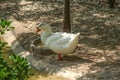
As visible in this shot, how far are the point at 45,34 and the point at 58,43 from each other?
2.63 ft

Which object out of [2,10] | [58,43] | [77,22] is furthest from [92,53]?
[2,10]

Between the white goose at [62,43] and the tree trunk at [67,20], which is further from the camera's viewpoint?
the tree trunk at [67,20]

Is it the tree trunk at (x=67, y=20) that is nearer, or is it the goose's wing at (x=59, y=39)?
the goose's wing at (x=59, y=39)

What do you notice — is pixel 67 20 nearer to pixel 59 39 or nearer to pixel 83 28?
pixel 83 28

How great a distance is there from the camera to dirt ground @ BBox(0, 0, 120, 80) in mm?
10906

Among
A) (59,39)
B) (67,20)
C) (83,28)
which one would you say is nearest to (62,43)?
(59,39)

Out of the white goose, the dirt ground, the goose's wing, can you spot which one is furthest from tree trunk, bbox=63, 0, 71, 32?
the goose's wing

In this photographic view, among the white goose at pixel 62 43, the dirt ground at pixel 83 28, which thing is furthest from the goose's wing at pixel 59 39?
the dirt ground at pixel 83 28

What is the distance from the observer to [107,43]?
12.6 metres

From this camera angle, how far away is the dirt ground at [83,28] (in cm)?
1091

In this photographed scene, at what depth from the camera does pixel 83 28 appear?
1444 centimetres

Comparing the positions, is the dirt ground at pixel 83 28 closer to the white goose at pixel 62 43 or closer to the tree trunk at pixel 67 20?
the white goose at pixel 62 43

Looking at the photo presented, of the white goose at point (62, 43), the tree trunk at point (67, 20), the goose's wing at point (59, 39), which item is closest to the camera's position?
the white goose at point (62, 43)

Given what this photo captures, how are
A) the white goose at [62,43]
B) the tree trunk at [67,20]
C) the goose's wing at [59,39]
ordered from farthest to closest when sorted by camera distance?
the tree trunk at [67,20] < the goose's wing at [59,39] < the white goose at [62,43]
